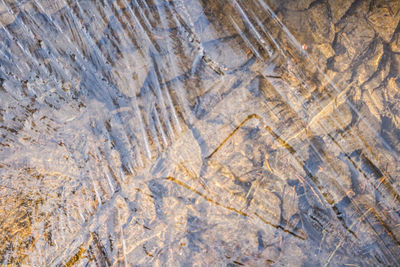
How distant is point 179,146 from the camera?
1598 millimetres

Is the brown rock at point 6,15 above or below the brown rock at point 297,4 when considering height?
above

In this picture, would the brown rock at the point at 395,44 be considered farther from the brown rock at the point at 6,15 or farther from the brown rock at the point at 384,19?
the brown rock at the point at 6,15

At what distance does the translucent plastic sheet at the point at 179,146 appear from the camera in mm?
1548

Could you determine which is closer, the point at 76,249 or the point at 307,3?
the point at 307,3

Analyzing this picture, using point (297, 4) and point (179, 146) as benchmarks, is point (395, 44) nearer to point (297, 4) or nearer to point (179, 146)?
point (297, 4)

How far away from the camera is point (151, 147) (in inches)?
63.1

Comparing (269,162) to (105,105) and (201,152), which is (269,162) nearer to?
Answer: (201,152)

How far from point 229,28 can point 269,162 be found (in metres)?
0.97

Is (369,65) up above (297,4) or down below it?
below

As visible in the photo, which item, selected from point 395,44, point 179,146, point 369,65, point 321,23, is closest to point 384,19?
point 395,44

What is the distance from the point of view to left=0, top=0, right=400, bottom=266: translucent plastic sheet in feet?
5.08

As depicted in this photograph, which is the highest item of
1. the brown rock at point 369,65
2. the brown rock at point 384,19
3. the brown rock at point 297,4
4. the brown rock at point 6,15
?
the brown rock at point 6,15

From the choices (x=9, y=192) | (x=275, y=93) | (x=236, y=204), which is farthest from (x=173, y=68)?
(x=9, y=192)

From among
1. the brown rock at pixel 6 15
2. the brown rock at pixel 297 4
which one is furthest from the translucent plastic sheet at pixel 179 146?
the brown rock at pixel 297 4
